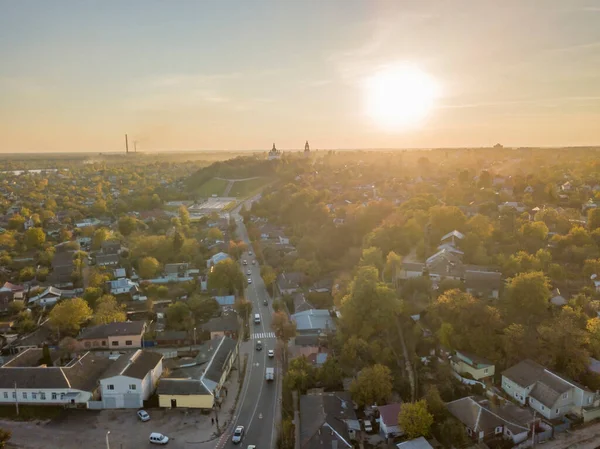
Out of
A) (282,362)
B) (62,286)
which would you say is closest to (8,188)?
(62,286)

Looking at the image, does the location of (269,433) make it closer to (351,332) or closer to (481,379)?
(351,332)

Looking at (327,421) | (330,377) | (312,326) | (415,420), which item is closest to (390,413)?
(415,420)

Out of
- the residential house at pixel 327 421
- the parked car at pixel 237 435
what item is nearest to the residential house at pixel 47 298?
the parked car at pixel 237 435

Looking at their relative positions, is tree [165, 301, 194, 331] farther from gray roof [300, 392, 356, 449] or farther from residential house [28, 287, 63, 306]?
gray roof [300, 392, 356, 449]

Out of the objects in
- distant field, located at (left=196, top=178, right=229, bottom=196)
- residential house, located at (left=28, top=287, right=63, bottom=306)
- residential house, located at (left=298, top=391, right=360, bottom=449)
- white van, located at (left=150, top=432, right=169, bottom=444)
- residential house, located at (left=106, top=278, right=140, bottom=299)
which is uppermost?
distant field, located at (left=196, top=178, right=229, bottom=196)

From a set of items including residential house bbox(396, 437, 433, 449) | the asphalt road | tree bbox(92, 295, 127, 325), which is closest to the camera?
residential house bbox(396, 437, 433, 449)

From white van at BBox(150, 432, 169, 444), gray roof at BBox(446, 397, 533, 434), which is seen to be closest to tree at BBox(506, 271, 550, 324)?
gray roof at BBox(446, 397, 533, 434)

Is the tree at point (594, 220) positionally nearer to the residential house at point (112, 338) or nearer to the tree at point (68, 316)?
the residential house at point (112, 338)
